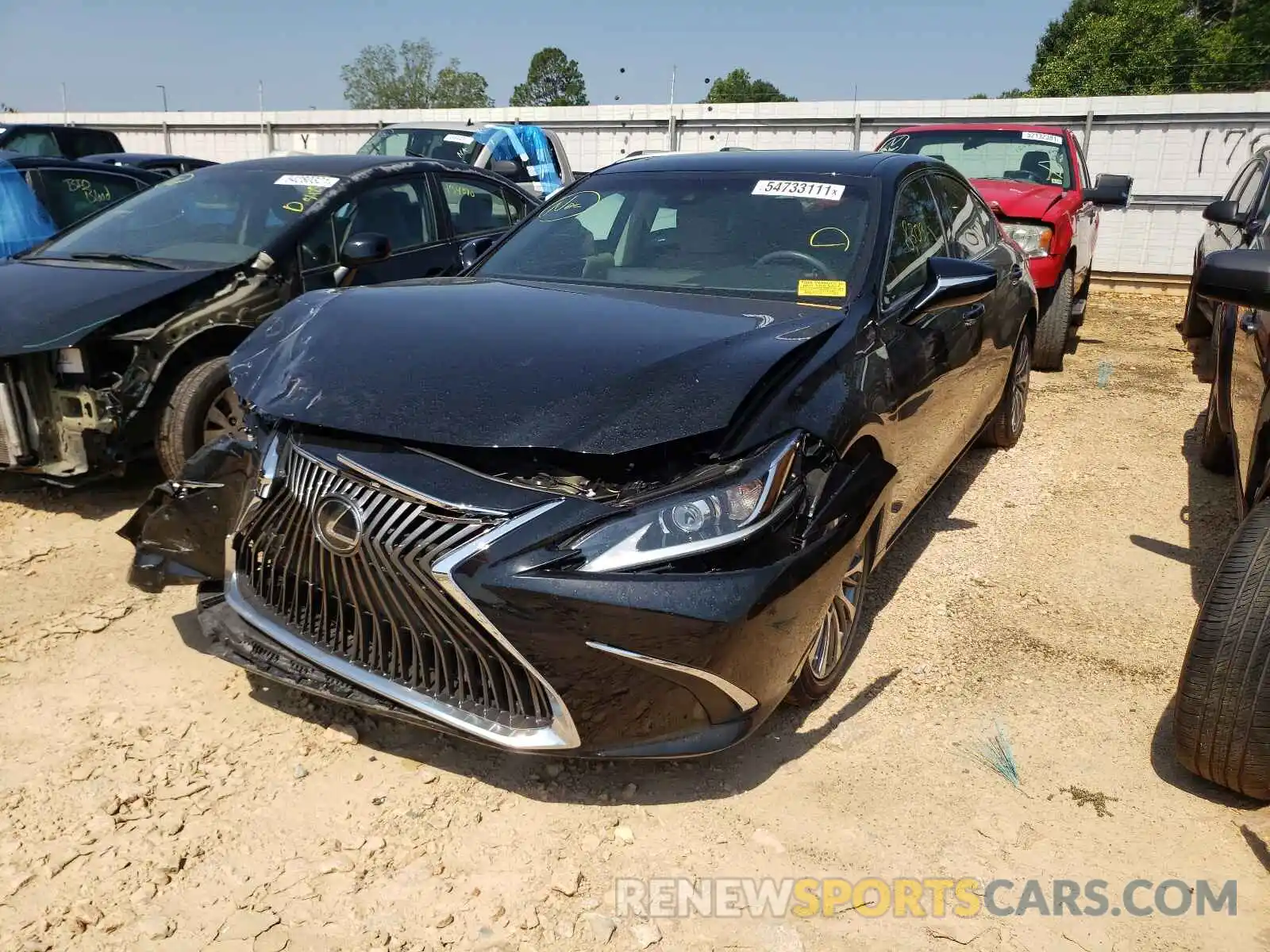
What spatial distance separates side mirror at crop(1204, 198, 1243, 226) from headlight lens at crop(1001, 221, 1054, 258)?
3.45 ft

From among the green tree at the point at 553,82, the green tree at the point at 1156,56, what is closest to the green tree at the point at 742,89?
the green tree at the point at 553,82

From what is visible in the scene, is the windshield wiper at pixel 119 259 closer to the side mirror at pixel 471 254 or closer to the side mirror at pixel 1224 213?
the side mirror at pixel 471 254

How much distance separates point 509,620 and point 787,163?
2394mm

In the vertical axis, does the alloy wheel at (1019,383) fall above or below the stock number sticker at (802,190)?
below

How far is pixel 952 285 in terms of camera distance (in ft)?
10.7

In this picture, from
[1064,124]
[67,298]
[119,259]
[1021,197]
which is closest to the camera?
[67,298]

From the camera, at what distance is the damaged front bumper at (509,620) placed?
7.19 feet

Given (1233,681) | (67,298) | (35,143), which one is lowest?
(1233,681)

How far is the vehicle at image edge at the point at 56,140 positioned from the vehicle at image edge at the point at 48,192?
545cm

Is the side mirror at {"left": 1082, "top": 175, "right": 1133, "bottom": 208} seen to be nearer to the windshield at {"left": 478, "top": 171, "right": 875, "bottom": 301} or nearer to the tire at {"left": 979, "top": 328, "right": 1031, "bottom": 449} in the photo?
the tire at {"left": 979, "top": 328, "right": 1031, "bottom": 449}

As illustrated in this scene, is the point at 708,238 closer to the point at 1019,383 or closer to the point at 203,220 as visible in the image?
the point at 1019,383

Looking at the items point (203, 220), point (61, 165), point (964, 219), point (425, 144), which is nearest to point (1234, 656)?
point (964, 219)

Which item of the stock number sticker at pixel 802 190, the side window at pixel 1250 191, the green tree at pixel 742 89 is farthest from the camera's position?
the green tree at pixel 742 89

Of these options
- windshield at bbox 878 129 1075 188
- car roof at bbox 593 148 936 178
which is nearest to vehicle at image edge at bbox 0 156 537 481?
car roof at bbox 593 148 936 178
